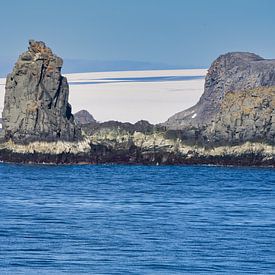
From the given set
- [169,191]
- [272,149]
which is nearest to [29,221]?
[169,191]

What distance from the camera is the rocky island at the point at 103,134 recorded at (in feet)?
348

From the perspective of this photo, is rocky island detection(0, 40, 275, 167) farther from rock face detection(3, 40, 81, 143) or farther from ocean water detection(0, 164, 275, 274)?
ocean water detection(0, 164, 275, 274)

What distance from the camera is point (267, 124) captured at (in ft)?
371

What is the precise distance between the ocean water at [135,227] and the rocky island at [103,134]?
30.1 metres

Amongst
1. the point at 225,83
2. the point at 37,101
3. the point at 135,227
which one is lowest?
the point at 135,227

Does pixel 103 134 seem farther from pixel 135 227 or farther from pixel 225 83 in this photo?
pixel 225 83

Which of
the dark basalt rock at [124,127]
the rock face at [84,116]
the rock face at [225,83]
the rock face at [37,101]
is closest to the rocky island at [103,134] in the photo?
the rock face at [37,101]

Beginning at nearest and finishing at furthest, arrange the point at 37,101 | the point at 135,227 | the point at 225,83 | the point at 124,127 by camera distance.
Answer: the point at 135,227 → the point at 37,101 → the point at 124,127 → the point at 225,83

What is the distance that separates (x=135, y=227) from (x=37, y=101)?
6776 cm

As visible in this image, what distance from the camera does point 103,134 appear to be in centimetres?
11756

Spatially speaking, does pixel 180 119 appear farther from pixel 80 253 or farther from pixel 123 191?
pixel 80 253

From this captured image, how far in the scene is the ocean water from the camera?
3562cm

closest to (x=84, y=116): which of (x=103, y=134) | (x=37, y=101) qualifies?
(x=103, y=134)

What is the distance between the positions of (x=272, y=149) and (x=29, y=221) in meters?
64.6
